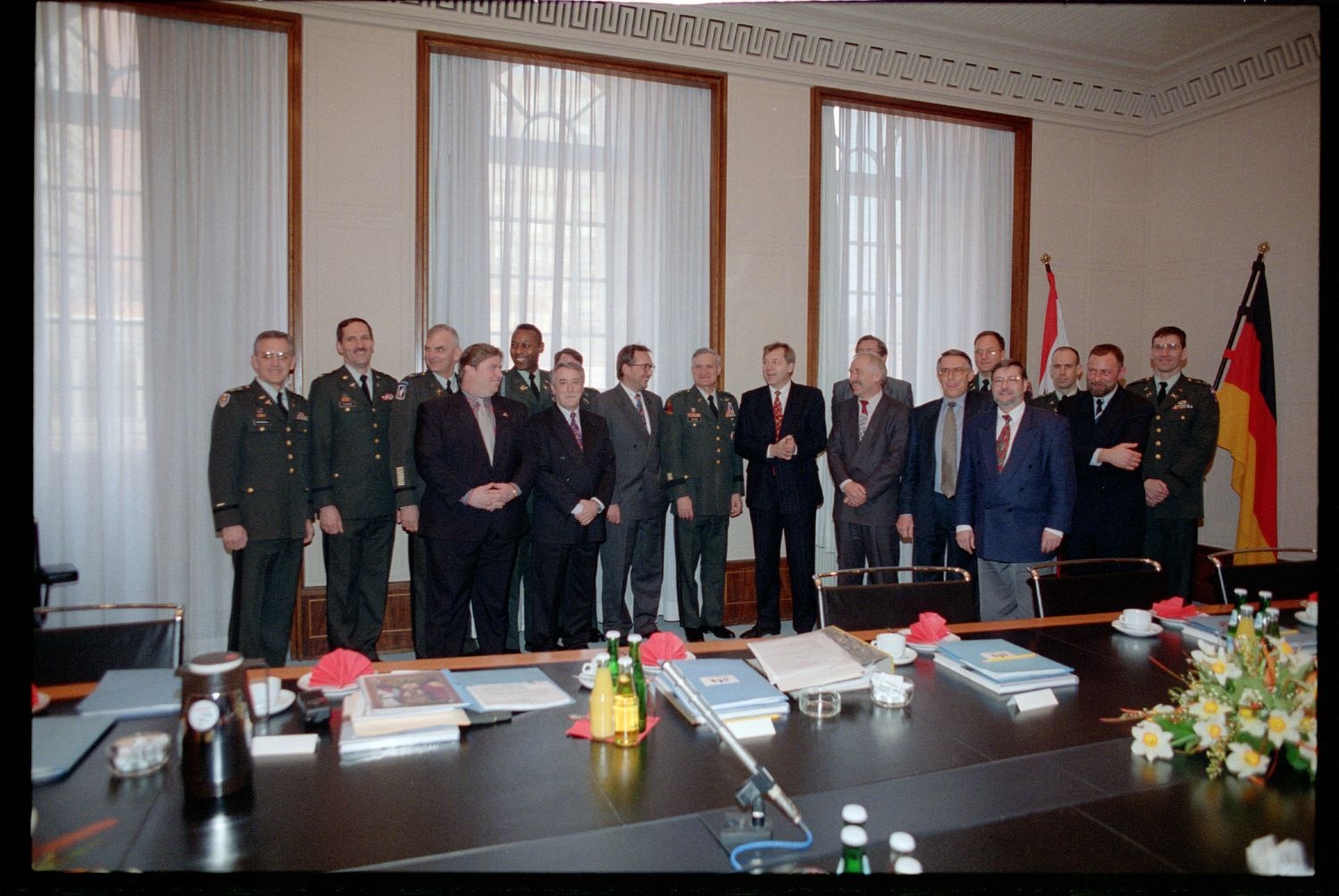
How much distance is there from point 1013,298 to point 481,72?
12.5 feet

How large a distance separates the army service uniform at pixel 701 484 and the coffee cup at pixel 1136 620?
Answer: 8.32ft

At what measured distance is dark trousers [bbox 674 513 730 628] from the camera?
15.3ft

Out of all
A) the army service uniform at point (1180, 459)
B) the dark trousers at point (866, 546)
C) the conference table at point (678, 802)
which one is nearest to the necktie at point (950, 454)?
the dark trousers at point (866, 546)

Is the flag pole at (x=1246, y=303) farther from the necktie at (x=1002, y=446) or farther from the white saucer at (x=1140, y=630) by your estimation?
the white saucer at (x=1140, y=630)

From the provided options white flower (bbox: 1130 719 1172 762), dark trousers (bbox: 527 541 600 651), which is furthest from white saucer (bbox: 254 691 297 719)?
dark trousers (bbox: 527 541 600 651)

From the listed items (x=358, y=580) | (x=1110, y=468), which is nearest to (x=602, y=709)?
(x=358, y=580)

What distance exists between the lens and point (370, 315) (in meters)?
4.47

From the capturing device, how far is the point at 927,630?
83.6 inches

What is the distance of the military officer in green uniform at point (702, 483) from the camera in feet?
14.9

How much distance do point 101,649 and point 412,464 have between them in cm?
215

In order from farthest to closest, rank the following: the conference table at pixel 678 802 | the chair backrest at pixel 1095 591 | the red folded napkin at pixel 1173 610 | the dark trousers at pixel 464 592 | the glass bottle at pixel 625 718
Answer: the dark trousers at pixel 464 592
the chair backrest at pixel 1095 591
the red folded napkin at pixel 1173 610
the glass bottle at pixel 625 718
the conference table at pixel 678 802

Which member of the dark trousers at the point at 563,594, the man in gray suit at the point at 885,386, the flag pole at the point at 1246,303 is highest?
the flag pole at the point at 1246,303

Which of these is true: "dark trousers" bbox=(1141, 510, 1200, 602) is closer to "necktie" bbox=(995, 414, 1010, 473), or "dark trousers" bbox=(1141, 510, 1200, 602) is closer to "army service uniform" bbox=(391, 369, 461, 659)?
"necktie" bbox=(995, 414, 1010, 473)

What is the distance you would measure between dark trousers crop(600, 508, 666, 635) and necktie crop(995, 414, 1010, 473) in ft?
5.89
